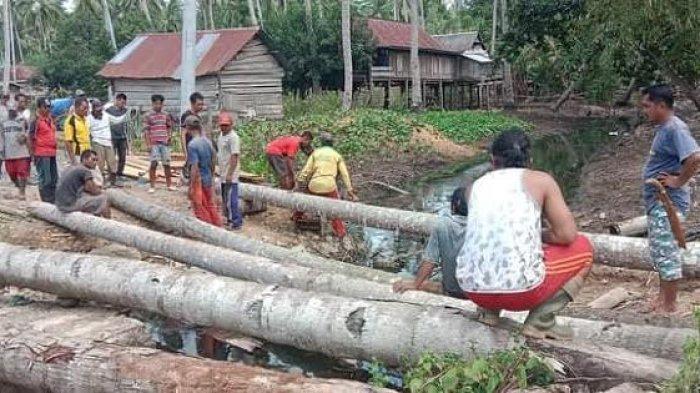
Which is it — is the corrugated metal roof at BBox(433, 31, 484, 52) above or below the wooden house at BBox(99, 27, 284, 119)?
above

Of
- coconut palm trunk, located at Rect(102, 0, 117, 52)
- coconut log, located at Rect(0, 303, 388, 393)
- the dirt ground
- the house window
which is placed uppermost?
coconut palm trunk, located at Rect(102, 0, 117, 52)

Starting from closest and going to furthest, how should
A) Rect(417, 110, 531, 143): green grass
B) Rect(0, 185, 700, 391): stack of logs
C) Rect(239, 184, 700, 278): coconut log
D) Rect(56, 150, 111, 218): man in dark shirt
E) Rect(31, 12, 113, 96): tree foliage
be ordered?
1. Rect(0, 185, 700, 391): stack of logs
2. Rect(239, 184, 700, 278): coconut log
3. Rect(56, 150, 111, 218): man in dark shirt
4. Rect(417, 110, 531, 143): green grass
5. Rect(31, 12, 113, 96): tree foliage

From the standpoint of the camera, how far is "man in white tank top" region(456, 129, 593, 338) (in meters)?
3.64

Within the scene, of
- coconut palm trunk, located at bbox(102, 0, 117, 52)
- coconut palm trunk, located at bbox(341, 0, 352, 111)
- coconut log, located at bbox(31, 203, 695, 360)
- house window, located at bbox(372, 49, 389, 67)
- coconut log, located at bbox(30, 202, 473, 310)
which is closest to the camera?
coconut log, located at bbox(31, 203, 695, 360)

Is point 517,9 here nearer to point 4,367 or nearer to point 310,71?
point 310,71

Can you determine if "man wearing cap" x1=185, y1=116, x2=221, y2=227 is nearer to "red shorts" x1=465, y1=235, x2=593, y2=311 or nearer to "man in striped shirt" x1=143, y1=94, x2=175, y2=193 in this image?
"man in striped shirt" x1=143, y1=94, x2=175, y2=193

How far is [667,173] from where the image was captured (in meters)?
5.36

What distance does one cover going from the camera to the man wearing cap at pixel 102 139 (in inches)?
443

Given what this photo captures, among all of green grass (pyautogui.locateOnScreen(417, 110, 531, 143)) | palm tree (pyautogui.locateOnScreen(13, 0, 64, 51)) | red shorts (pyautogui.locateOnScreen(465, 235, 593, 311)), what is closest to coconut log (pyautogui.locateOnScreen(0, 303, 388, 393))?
red shorts (pyautogui.locateOnScreen(465, 235, 593, 311))

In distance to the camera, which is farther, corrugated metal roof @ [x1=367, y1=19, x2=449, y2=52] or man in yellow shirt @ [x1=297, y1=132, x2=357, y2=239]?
corrugated metal roof @ [x1=367, y1=19, x2=449, y2=52]

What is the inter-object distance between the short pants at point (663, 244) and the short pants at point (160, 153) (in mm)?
8231

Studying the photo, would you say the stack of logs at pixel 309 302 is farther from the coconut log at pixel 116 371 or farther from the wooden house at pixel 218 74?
the wooden house at pixel 218 74

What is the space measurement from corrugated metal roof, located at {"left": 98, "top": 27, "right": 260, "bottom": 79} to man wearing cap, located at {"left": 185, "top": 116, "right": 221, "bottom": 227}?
16.0 meters

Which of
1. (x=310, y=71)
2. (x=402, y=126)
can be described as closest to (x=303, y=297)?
(x=402, y=126)
